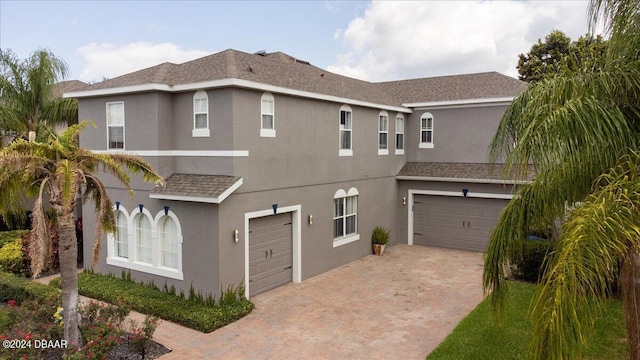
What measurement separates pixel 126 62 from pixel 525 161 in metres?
35.4

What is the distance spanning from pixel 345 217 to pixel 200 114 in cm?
677

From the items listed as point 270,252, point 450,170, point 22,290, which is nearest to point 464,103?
point 450,170

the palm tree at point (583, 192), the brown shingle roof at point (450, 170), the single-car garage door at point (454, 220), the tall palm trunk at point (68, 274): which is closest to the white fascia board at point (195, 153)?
the tall palm trunk at point (68, 274)

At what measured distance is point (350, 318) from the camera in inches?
427

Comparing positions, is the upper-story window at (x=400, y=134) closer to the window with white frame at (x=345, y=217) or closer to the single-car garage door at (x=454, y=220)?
the single-car garage door at (x=454, y=220)

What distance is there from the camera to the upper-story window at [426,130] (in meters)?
19.5

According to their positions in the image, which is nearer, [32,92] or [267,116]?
[267,116]

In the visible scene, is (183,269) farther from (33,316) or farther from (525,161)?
(525,161)

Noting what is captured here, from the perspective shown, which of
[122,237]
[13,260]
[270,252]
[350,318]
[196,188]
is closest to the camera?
[350,318]

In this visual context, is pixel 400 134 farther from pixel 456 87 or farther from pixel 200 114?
pixel 200 114

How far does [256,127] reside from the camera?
12008 millimetres

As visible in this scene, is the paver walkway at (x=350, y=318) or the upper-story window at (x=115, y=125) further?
the upper-story window at (x=115, y=125)

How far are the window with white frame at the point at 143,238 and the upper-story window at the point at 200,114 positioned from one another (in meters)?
2.94

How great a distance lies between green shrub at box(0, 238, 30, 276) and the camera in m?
13.9
